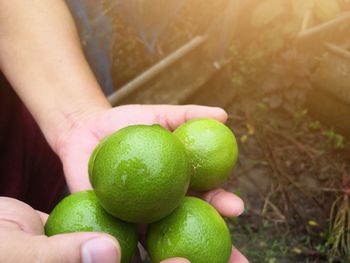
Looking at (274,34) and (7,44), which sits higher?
(7,44)

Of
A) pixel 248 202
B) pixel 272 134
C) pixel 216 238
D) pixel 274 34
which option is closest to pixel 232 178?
pixel 248 202

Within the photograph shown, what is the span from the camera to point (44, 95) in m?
2.42

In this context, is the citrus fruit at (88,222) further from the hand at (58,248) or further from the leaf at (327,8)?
the leaf at (327,8)

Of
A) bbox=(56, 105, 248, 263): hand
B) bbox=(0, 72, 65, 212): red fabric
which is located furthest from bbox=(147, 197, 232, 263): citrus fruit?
bbox=(0, 72, 65, 212): red fabric

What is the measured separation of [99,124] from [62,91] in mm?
342

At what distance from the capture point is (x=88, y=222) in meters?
1.69

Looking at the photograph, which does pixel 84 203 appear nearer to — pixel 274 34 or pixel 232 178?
pixel 232 178

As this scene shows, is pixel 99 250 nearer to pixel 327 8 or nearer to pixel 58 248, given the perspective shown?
pixel 58 248

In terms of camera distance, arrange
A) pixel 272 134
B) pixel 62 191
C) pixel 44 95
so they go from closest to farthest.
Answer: pixel 44 95, pixel 62 191, pixel 272 134

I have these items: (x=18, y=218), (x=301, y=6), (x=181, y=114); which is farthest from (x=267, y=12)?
(x=18, y=218)

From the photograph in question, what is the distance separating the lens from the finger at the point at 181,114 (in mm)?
2178

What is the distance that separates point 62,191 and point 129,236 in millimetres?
1045

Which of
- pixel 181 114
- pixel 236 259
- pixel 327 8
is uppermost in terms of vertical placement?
pixel 181 114

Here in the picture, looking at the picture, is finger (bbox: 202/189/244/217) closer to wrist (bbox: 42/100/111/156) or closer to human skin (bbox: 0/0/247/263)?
human skin (bbox: 0/0/247/263)
